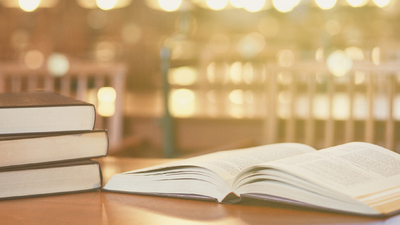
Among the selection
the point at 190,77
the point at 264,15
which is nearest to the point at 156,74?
the point at 190,77

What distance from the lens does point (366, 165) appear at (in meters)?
0.50

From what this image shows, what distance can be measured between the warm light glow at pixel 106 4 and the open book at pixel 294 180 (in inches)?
239

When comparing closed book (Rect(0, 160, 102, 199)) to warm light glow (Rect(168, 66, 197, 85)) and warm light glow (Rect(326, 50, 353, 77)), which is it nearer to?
warm light glow (Rect(326, 50, 353, 77))

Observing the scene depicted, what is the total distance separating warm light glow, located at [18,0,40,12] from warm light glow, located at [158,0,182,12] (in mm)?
1794

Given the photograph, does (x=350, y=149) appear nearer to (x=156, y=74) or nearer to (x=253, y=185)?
(x=253, y=185)

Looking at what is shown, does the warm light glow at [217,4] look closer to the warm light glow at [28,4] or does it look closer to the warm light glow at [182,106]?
the warm light glow at [182,106]

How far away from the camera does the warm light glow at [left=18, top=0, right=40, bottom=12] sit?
6.06 metres

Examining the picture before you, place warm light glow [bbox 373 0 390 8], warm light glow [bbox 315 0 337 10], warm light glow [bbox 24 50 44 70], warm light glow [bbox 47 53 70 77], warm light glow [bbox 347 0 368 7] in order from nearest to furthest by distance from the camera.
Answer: warm light glow [bbox 47 53 70 77] → warm light glow [bbox 24 50 44 70] → warm light glow [bbox 315 0 337 10] → warm light glow [bbox 373 0 390 8] → warm light glow [bbox 347 0 368 7]

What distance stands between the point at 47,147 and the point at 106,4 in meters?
6.23

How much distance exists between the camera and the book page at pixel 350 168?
0.44 meters

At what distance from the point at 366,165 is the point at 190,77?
5758 millimetres

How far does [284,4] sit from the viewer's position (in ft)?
19.7

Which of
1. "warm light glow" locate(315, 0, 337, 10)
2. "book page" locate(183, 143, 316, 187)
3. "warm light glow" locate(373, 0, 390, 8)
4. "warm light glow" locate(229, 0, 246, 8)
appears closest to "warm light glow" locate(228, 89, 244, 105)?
"book page" locate(183, 143, 316, 187)

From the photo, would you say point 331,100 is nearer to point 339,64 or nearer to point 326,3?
point 339,64
